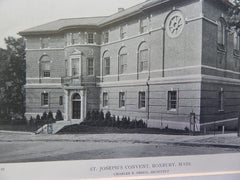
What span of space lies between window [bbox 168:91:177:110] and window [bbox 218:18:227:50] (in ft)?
5.38

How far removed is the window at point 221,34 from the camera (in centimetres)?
459

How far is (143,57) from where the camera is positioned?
4.79 m

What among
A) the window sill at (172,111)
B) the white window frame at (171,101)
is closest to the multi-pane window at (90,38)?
the white window frame at (171,101)

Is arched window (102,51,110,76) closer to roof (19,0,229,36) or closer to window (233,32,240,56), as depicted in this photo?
roof (19,0,229,36)

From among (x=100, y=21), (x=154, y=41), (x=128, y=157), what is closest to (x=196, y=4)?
(x=154, y=41)

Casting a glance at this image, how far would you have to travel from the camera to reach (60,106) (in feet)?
14.5

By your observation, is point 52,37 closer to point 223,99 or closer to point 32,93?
point 32,93

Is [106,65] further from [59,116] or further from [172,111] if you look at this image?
[172,111]

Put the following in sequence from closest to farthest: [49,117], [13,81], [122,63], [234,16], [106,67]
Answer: [13,81] < [49,117] < [234,16] < [106,67] < [122,63]

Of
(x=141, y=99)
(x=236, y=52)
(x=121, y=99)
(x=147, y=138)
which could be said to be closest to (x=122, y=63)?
(x=121, y=99)

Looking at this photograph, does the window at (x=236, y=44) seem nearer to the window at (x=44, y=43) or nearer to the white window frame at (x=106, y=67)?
the white window frame at (x=106, y=67)

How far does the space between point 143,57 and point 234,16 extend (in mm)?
2285

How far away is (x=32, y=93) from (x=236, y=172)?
476 centimetres

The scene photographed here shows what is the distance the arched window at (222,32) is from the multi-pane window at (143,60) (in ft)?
5.96
